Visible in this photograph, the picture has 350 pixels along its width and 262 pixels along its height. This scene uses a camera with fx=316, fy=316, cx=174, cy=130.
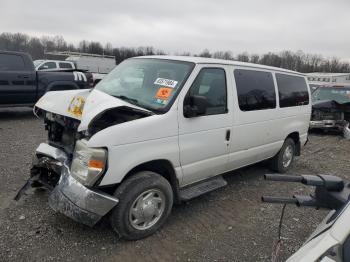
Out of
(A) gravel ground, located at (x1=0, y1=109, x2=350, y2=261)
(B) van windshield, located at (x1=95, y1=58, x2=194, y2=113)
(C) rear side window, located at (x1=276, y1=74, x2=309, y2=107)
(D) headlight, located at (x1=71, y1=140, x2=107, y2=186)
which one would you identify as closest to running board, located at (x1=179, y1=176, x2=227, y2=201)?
(A) gravel ground, located at (x1=0, y1=109, x2=350, y2=261)

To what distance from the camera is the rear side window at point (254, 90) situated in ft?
15.0

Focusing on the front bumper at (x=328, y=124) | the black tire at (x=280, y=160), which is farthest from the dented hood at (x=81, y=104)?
the front bumper at (x=328, y=124)

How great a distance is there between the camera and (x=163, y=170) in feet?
12.6

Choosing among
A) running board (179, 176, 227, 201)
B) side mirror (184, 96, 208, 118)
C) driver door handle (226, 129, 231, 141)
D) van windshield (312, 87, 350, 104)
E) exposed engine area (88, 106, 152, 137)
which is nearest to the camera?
exposed engine area (88, 106, 152, 137)

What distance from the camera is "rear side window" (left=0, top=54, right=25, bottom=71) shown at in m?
9.29

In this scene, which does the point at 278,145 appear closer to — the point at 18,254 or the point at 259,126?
the point at 259,126

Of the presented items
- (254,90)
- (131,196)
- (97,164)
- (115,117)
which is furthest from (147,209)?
(254,90)

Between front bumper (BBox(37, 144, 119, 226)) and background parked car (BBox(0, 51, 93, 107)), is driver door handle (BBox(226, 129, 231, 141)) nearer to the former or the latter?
front bumper (BBox(37, 144, 119, 226))

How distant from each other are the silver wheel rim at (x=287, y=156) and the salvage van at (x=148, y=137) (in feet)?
3.63

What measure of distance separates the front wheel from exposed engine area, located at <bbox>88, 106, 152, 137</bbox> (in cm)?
333

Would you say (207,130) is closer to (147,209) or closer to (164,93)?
(164,93)

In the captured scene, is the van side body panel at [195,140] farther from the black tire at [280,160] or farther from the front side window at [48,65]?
the front side window at [48,65]

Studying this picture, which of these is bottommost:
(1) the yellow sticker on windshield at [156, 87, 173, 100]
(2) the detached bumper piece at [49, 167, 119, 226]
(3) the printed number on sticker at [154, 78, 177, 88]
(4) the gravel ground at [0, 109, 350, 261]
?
(4) the gravel ground at [0, 109, 350, 261]

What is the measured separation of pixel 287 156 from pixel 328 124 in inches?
212
